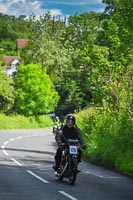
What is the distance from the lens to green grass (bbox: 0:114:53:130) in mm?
64750

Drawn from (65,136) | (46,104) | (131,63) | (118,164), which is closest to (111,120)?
(131,63)

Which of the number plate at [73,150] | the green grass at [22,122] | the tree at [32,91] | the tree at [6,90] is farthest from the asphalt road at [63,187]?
the tree at [32,91]

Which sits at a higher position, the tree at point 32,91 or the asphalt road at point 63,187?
the tree at point 32,91

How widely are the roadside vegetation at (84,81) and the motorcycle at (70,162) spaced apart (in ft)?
12.4

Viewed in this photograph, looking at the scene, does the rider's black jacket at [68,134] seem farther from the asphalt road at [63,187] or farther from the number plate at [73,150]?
the asphalt road at [63,187]

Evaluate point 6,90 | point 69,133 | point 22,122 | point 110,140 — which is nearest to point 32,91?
point 6,90

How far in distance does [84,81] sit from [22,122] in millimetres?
15422

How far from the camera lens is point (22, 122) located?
6731 centimetres

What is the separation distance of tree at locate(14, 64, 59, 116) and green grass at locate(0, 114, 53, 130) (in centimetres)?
136

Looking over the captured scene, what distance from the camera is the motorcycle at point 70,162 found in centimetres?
1321

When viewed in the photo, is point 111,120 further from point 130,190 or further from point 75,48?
point 75,48

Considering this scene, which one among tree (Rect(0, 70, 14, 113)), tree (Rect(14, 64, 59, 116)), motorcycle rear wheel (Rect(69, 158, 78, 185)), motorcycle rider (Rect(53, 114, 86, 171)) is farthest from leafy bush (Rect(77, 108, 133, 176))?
tree (Rect(14, 64, 59, 116))

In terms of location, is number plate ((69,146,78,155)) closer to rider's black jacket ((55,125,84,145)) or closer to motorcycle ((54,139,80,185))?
motorcycle ((54,139,80,185))

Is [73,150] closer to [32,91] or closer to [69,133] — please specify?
[69,133]
